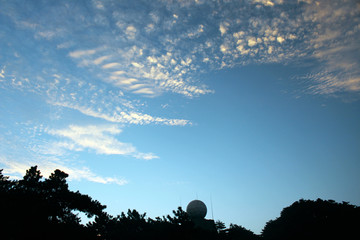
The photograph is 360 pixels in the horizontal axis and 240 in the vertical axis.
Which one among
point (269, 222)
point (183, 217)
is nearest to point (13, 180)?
point (183, 217)

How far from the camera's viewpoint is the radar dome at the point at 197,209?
4819 cm

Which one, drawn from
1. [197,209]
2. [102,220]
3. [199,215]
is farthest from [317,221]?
[102,220]

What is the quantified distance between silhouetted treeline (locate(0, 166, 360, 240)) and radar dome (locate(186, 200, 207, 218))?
33.6 feet

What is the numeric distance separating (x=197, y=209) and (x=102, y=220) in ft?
96.4

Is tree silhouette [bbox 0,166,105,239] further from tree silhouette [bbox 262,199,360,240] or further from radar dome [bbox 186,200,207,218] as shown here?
tree silhouette [bbox 262,199,360,240]

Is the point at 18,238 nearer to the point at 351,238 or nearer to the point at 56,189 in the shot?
the point at 56,189

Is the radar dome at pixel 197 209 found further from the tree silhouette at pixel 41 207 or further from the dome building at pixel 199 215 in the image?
the tree silhouette at pixel 41 207

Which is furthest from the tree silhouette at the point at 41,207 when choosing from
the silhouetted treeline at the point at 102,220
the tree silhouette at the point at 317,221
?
the tree silhouette at the point at 317,221

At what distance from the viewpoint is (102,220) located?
23453mm

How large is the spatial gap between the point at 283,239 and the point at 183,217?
1323 inches

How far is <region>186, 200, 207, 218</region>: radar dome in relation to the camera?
48.2 meters

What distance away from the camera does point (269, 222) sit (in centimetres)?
4975

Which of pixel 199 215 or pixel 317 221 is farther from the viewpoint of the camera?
pixel 199 215

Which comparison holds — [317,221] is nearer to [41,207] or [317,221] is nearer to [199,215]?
[199,215]
